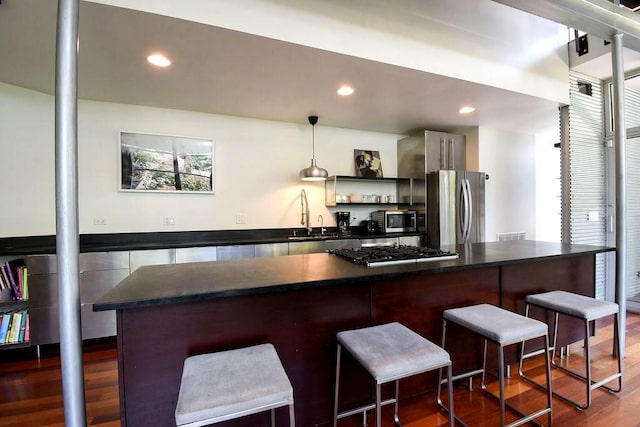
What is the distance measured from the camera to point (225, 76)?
8.38ft

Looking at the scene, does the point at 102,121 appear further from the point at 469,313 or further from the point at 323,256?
the point at 469,313

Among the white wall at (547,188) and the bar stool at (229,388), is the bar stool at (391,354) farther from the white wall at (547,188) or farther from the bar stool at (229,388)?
the white wall at (547,188)

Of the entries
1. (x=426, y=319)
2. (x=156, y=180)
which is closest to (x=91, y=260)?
(x=156, y=180)

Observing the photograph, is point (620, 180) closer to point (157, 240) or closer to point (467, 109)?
point (467, 109)

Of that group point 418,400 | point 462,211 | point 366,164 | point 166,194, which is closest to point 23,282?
point 166,194

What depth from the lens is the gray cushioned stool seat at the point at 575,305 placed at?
1812 millimetres

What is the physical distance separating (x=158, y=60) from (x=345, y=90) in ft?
5.36

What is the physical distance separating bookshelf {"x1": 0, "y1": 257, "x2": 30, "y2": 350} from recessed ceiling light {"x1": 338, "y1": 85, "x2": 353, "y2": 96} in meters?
3.29

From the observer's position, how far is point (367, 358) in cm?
122

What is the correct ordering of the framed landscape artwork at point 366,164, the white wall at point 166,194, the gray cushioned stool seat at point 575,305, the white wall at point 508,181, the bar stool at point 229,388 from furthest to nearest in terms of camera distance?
the white wall at point 508,181, the framed landscape artwork at point 366,164, the white wall at point 166,194, the gray cushioned stool seat at point 575,305, the bar stool at point 229,388

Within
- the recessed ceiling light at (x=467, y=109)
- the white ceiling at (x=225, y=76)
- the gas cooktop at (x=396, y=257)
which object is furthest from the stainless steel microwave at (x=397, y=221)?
the gas cooktop at (x=396, y=257)

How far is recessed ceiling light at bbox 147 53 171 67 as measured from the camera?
2.21 metres

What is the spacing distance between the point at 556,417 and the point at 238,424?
1.82 m

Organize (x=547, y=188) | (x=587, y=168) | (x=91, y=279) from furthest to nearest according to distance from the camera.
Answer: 1. (x=547, y=188)
2. (x=587, y=168)
3. (x=91, y=279)
